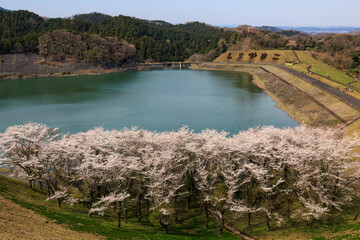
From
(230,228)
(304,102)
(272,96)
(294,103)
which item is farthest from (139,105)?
(230,228)

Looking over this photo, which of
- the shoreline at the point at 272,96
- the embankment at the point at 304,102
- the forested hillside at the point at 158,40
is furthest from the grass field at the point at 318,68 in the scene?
the shoreline at the point at 272,96

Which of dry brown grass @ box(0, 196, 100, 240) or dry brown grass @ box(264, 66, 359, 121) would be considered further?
dry brown grass @ box(264, 66, 359, 121)

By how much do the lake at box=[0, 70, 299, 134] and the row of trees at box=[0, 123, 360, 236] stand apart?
53.0 ft

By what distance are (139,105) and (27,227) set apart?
42057 mm

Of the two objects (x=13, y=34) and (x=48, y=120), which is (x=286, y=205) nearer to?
(x=48, y=120)

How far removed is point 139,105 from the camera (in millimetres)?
55969

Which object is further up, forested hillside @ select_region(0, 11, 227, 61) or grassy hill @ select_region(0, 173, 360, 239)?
forested hillside @ select_region(0, 11, 227, 61)

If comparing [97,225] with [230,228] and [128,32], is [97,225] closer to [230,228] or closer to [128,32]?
[230,228]

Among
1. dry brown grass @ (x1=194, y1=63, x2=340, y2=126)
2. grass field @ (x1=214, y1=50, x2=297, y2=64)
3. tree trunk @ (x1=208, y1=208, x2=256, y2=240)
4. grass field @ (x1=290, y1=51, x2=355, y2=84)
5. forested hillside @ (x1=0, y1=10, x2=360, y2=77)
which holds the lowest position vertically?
tree trunk @ (x1=208, y1=208, x2=256, y2=240)

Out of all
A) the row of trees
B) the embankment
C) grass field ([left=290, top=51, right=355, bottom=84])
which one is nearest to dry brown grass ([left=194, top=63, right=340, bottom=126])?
the embankment

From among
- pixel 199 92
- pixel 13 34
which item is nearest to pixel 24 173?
pixel 199 92

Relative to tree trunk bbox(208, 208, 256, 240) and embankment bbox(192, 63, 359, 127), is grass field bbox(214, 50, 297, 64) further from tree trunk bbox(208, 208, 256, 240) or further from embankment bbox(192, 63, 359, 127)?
tree trunk bbox(208, 208, 256, 240)

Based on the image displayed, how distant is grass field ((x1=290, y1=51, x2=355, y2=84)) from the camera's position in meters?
72.2

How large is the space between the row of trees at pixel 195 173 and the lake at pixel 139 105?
16.1m
